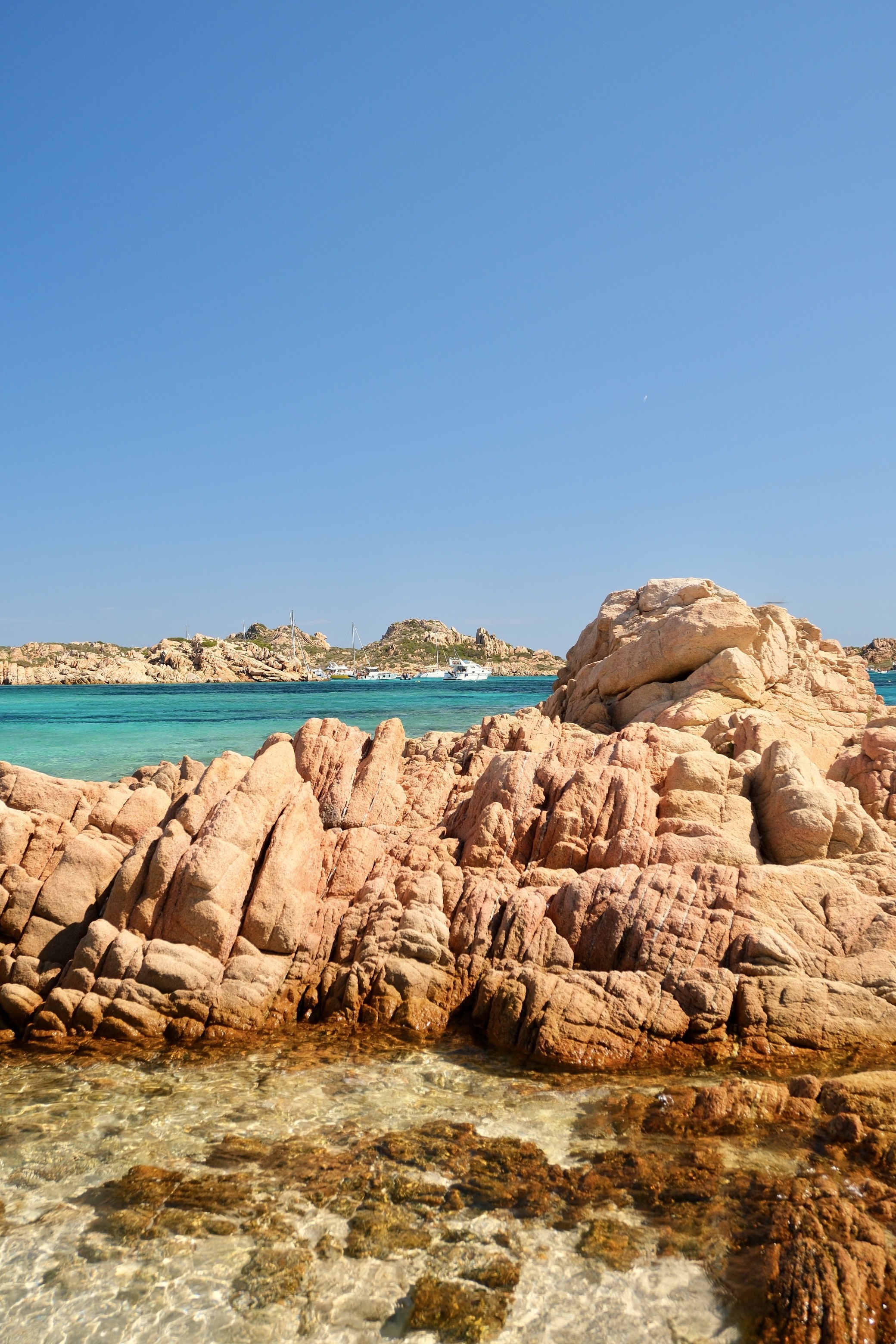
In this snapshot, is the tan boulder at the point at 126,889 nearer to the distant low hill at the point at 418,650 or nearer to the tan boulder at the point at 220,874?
the tan boulder at the point at 220,874

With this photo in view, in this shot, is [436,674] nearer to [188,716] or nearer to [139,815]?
[188,716]

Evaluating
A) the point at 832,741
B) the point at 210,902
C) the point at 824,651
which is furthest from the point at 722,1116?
the point at 824,651

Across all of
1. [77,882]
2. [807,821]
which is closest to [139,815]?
[77,882]

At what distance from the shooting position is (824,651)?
75.8 ft

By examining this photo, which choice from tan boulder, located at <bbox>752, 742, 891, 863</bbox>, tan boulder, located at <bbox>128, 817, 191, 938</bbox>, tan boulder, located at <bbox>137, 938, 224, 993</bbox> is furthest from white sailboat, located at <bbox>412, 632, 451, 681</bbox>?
tan boulder, located at <bbox>137, 938, 224, 993</bbox>

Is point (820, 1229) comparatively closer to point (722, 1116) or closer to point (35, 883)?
point (722, 1116)

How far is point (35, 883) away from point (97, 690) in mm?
109391

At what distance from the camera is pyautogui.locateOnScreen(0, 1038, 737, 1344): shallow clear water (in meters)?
5.20

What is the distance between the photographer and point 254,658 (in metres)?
A: 143

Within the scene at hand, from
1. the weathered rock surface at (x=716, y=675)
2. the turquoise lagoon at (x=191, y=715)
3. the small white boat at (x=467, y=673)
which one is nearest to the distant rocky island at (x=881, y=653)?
the turquoise lagoon at (x=191, y=715)

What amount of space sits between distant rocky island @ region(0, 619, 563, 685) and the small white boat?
17.3 meters

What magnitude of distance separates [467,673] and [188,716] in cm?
7352

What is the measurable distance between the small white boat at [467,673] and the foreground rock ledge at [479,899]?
4551 inches

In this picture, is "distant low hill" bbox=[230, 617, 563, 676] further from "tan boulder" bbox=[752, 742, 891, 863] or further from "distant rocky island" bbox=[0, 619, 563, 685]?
"tan boulder" bbox=[752, 742, 891, 863]
